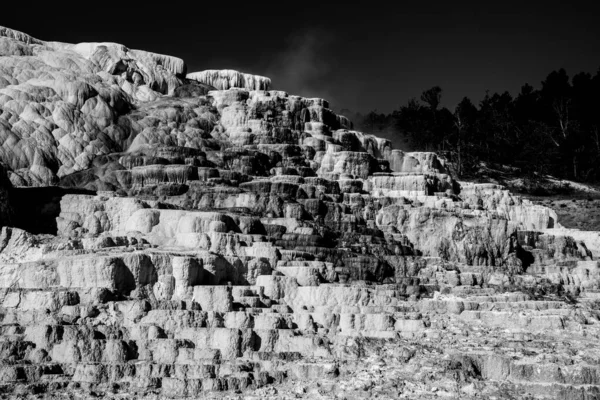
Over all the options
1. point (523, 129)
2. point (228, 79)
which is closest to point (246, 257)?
point (228, 79)

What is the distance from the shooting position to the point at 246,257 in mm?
33500

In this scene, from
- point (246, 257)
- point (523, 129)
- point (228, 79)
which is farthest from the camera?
point (523, 129)

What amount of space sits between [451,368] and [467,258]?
17.9 m

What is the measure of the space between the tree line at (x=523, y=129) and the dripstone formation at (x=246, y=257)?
1381 centimetres

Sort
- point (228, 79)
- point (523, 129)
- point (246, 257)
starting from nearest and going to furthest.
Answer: point (246, 257)
point (228, 79)
point (523, 129)

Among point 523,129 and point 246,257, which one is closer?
point 246,257

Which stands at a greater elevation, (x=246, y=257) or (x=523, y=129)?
(x=523, y=129)

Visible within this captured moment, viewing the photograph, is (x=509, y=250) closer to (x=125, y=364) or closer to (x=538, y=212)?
(x=538, y=212)

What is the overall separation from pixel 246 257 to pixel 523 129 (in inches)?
2053

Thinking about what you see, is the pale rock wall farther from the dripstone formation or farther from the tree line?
the tree line

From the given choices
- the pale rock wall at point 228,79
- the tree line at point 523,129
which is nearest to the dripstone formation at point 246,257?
the pale rock wall at point 228,79

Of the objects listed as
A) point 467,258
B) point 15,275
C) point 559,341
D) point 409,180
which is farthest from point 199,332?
point 409,180

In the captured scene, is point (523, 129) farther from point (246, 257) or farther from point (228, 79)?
point (246, 257)

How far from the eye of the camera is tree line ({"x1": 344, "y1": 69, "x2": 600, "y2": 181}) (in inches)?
2795
